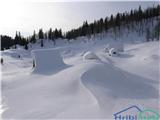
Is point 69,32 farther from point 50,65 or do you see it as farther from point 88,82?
point 88,82

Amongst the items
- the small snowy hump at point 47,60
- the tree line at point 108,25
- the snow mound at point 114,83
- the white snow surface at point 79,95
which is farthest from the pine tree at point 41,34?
the snow mound at point 114,83

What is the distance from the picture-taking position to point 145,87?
48.4 ft

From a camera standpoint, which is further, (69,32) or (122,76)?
(69,32)

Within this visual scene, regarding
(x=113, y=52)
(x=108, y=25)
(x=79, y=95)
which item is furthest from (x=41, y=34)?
(x=79, y=95)

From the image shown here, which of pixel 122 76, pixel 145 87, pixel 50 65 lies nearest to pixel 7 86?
pixel 50 65

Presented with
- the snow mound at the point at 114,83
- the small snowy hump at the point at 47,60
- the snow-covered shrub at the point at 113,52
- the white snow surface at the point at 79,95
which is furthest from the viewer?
the snow-covered shrub at the point at 113,52

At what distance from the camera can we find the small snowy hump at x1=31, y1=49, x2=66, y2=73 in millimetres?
20987

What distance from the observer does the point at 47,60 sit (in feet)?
70.7

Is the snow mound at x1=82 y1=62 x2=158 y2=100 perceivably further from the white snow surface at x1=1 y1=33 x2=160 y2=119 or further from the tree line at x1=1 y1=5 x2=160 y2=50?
the tree line at x1=1 y1=5 x2=160 y2=50

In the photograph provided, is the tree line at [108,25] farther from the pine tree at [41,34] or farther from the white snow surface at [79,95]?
the white snow surface at [79,95]

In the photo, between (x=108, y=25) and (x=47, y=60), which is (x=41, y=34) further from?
(x=47, y=60)

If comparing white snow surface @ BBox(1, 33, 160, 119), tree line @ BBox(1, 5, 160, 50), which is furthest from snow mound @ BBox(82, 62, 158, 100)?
tree line @ BBox(1, 5, 160, 50)

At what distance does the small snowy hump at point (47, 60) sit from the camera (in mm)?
20987

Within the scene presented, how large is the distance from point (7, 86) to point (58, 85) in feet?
13.5
